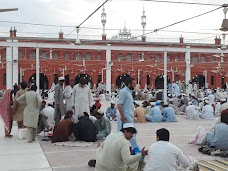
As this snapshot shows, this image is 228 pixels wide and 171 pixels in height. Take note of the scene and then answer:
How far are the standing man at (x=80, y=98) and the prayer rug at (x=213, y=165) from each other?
11.4 feet

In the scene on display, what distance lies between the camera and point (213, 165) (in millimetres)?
6426

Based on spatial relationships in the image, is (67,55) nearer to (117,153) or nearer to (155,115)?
(155,115)

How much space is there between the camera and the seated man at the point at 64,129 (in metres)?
8.83

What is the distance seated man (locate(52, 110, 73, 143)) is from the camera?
8.83 metres

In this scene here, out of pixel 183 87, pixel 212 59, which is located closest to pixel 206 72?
pixel 212 59

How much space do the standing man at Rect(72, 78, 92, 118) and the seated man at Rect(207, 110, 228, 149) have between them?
3.09 meters

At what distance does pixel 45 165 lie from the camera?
675 cm

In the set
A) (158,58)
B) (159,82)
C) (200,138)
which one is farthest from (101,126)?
(159,82)

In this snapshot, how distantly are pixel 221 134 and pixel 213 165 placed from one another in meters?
1.15

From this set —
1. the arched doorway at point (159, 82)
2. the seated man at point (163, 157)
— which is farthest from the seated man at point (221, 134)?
the arched doorway at point (159, 82)

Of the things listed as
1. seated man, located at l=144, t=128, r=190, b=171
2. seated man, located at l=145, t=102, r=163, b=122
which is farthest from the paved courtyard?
seated man, located at l=145, t=102, r=163, b=122

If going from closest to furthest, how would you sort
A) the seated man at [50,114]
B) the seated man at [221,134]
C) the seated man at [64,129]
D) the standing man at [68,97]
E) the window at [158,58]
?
the seated man at [221,134], the seated man at [64,129], the standing man at [68,97], the seated man at [50,114], the window at [158,58]

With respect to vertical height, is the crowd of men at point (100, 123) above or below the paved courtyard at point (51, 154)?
above

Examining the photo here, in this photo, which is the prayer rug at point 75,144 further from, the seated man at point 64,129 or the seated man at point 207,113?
the seated man at point 207,113
